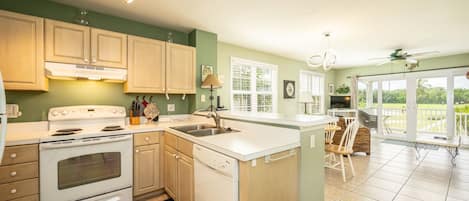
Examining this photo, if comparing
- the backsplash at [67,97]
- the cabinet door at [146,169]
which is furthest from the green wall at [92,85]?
the cabinet door at [146,169]

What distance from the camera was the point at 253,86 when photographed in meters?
4.69

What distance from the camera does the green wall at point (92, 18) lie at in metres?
2.16

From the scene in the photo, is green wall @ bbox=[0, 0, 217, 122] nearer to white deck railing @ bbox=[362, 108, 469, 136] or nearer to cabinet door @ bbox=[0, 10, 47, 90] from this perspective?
cabinet door @ bbox=[0, 10, 47, 90]

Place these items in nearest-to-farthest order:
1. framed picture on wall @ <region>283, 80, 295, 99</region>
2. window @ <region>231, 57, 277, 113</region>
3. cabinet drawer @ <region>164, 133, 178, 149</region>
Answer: cabinet drawer @ <region>164, 133, 178, 149</region> → window @ <region>231, 57, 277, 113</region> → framed picture on wall @ <region>283, 80, 295, 99</region>

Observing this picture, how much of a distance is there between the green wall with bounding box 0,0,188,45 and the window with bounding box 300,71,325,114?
4217mm

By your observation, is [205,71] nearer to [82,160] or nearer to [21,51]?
[82,160]

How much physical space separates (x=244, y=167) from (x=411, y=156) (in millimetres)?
4734

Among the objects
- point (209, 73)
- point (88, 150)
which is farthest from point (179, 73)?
point (88, 150)

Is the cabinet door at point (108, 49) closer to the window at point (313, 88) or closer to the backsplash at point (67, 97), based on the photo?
the backsplash at point (67, 97)

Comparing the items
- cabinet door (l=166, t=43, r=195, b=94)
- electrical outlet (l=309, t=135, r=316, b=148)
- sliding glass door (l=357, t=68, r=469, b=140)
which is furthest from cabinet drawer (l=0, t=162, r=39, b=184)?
sliding glass door (l=357, t=68, r=469, b=140)

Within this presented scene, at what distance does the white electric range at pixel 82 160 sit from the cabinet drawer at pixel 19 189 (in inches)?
2.2

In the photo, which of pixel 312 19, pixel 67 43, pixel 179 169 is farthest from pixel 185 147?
pixel 312 19

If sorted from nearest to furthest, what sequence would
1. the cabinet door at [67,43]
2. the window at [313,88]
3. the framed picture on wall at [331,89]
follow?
1. the cabinet door at [67,43]
2. the window at [313,88]
3. the framed picture on wall at [331,89]

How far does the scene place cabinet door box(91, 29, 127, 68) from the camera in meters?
2.29
